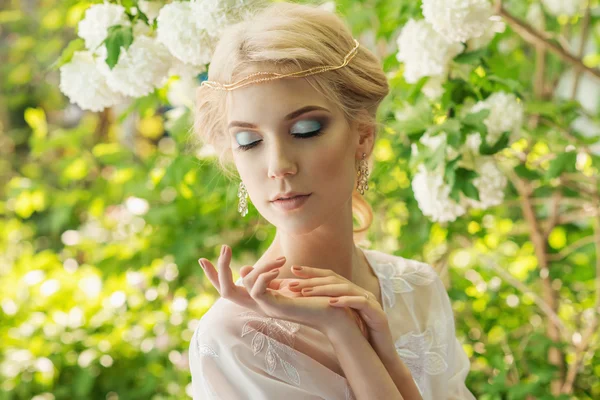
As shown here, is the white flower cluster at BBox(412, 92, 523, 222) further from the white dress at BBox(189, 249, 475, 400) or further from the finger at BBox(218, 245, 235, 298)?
the finger at BBox(218, 245, 235, 298)

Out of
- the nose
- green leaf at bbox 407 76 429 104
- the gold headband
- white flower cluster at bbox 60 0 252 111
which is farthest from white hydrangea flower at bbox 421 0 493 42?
the nose

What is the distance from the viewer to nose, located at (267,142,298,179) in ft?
3.80

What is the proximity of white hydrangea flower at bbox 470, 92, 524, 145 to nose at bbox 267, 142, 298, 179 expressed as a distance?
58 cm

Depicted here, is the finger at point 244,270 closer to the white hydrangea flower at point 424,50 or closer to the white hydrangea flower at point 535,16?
the white hydrangea flower at point 424,50

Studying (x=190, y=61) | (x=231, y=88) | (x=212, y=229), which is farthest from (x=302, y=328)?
(x=212, y=229)

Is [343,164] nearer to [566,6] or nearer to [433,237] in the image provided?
[433,237]

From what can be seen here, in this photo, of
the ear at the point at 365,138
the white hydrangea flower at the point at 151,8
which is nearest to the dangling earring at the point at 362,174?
the ear at the point at 365,138

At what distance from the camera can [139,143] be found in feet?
15.6

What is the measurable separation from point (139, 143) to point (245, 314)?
3708 mm

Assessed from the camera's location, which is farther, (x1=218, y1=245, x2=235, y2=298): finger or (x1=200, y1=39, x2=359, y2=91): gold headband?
(x1=200, y1=39, x2=359, y2=91): gold headband

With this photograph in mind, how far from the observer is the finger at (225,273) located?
3.28 ft

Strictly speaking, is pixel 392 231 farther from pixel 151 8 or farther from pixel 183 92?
pixel 151 8

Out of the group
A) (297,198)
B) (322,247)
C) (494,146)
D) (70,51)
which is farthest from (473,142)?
(70,51)

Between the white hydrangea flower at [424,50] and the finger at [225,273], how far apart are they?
2.53 ft
